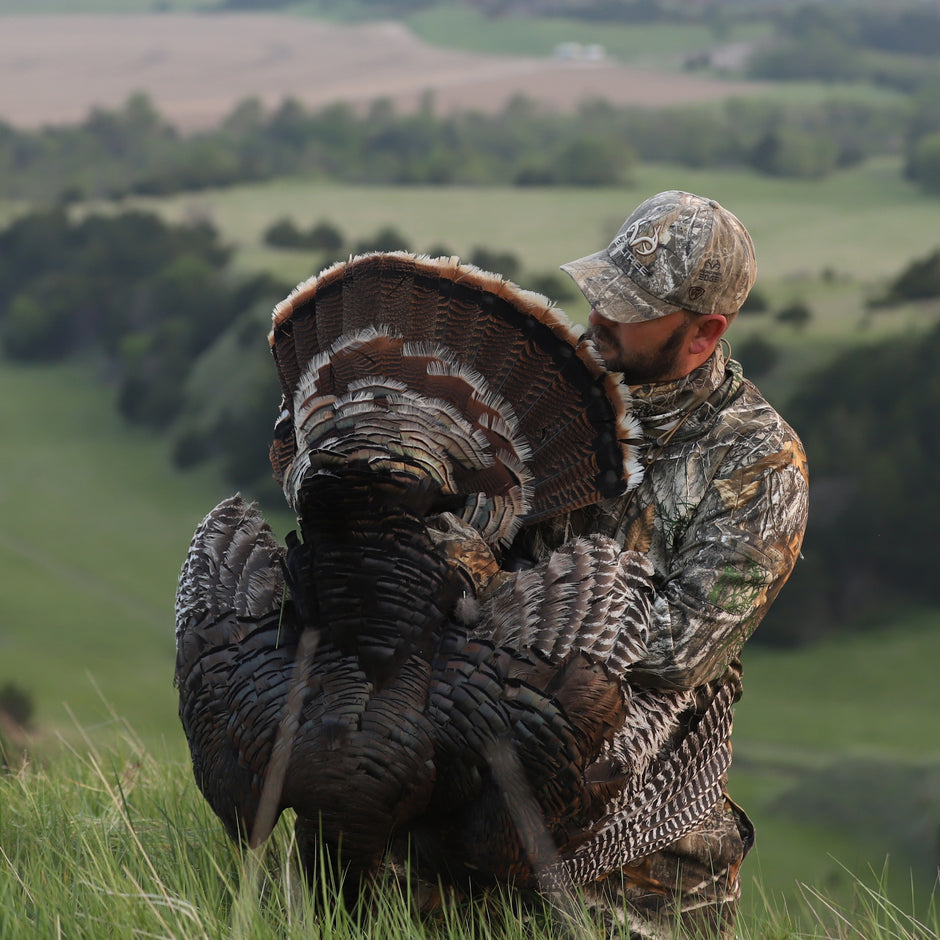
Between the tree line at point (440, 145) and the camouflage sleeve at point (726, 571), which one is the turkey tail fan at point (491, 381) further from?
the tree line at point (440, 145)

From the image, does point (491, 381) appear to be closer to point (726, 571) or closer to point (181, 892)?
point (726, 571)

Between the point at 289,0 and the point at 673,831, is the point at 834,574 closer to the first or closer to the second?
the point at 673,831

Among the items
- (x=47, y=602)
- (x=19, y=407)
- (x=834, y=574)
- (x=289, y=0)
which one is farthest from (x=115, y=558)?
(x=289, y=0)

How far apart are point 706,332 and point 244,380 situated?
3371 centimetres

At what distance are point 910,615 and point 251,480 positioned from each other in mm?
17154

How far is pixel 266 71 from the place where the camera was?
2539 inches

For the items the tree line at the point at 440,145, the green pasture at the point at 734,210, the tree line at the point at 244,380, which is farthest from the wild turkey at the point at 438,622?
the tree line at the point at 440,145

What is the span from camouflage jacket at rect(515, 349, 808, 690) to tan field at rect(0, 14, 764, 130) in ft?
200

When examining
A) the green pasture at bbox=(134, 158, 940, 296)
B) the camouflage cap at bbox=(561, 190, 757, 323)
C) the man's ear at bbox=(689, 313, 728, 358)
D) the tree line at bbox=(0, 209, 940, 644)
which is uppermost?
the camouflage cap at bbox=(561, 190, 757, 323)

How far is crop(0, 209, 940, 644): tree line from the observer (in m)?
28.5

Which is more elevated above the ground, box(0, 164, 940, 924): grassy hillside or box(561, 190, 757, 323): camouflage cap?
box(561, 190, 757, 323): camouflage cap

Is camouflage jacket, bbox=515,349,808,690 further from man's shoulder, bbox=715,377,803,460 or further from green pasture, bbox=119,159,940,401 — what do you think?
green pasture, bbox=119,159,940,401

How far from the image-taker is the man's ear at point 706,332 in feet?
10.4

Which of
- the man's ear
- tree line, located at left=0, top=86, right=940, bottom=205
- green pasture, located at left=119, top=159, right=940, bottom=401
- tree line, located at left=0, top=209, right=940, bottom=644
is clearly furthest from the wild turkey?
tree line, located at left=0, top=86, right=940, bottom=205
